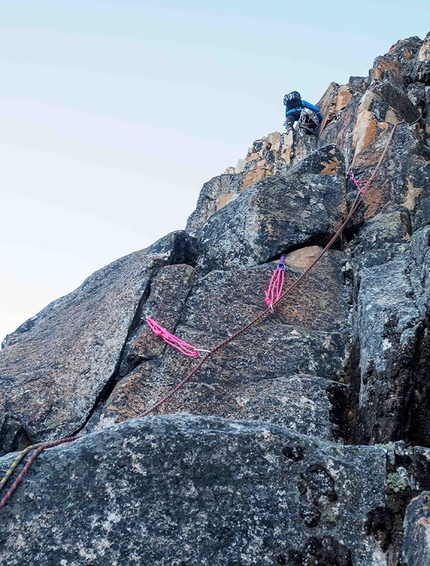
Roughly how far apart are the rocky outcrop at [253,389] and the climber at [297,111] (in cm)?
478

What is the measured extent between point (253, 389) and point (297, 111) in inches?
678

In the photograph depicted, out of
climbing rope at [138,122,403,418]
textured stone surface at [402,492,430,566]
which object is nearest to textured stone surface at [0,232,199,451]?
climbing rope at [138,122,403,418]

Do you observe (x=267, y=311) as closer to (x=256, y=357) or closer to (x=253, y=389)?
(x=256, y=357)

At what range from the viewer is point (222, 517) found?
507 centimetres

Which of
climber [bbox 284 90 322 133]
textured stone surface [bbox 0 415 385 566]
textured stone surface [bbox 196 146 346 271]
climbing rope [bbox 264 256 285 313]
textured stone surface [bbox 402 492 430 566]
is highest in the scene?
climber [bbox 284 90 322 133]

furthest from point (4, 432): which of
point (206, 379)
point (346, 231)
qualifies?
point (346, 231)

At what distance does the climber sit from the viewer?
22812 millimetres

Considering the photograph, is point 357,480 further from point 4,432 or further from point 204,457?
point 4,432

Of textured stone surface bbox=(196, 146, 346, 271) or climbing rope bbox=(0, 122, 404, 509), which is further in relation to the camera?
textured stone surface bbox=(196, 146, 346, 271)

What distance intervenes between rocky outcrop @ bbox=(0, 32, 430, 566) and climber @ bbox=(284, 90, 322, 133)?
4.78m

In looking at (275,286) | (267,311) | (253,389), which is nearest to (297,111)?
(275,286)

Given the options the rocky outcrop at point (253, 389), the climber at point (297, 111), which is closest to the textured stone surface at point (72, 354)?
the rocky outcrop at point (253, 389)

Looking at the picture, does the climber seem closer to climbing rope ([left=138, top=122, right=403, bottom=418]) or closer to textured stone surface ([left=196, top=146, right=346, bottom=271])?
climbing rope ([left=138, top=122, right=403, bottom=418])

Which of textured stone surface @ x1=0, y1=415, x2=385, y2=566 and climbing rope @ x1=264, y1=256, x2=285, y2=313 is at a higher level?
climbing rope @ x1=264, y1=256, x2=285, y2=313
